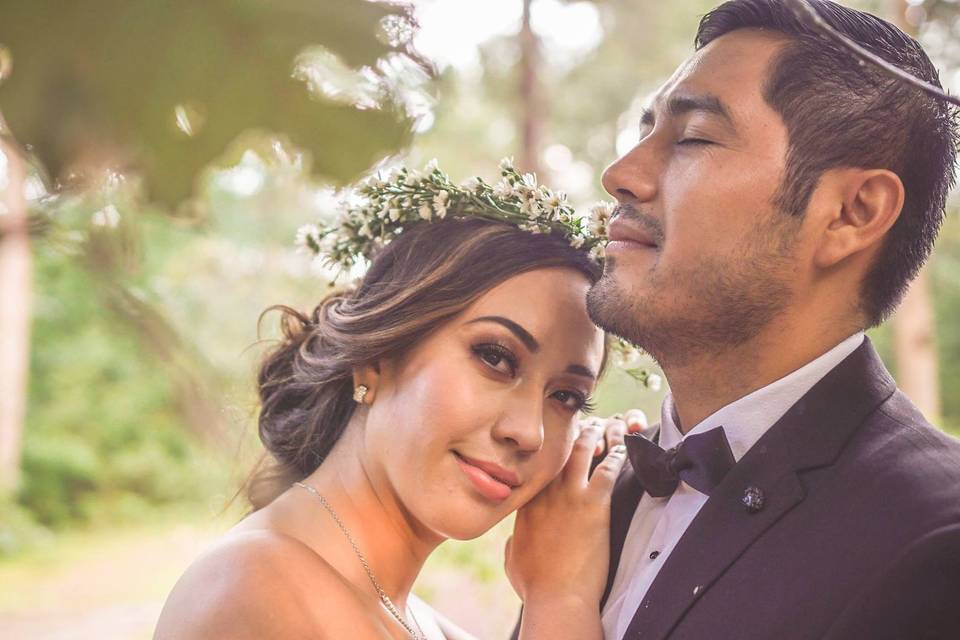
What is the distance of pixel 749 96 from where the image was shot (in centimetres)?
211

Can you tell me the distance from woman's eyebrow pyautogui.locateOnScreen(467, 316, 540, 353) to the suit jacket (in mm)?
653

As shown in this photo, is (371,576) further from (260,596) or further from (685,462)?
(685,462)

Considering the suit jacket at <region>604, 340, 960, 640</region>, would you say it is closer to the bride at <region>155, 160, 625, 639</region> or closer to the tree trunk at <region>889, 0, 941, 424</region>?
the bride at <region>155, 160, 625, 639</region>

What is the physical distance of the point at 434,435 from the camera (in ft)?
7.84

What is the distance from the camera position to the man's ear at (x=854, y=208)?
6.81 ft

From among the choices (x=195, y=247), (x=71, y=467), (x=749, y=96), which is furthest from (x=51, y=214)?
Result: (x=71, y=467)

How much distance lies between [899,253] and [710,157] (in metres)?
0.54

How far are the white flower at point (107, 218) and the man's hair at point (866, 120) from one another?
1.65 metres

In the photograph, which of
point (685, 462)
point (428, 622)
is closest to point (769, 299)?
point (685, 462)

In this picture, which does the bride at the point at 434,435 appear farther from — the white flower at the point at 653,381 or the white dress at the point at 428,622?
the white flower at the point at 653,381

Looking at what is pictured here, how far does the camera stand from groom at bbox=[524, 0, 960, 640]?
5.98 ft

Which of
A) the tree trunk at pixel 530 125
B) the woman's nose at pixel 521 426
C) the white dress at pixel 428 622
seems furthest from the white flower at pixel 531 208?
the tree trunk at pixel 530 125

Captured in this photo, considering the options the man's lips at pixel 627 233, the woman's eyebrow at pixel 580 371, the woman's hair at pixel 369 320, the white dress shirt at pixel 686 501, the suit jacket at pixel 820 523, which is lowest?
the suit jacket at pixel 820 523

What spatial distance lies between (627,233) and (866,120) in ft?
1.97
